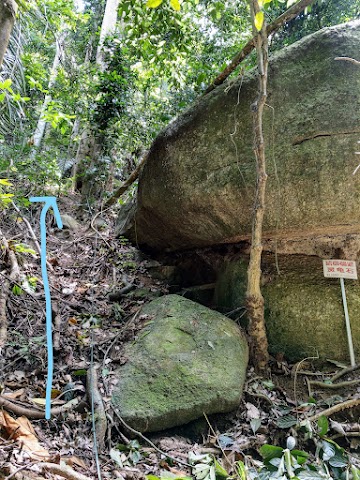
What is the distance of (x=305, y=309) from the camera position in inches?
139

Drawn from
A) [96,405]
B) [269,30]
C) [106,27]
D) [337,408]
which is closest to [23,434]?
[96,405]

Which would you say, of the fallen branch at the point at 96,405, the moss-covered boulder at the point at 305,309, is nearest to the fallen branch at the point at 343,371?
the moss-covered boulder at the point at 305,309

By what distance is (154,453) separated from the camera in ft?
7.90

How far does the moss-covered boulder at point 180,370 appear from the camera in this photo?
262 cm

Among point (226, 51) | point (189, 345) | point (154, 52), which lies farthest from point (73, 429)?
point (226, 51)

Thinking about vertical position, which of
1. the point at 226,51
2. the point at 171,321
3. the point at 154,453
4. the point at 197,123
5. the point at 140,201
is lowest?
the point at 154,453

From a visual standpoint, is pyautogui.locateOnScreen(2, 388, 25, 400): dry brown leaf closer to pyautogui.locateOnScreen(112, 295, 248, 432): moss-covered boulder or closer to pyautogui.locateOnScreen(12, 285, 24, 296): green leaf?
pyautogui.locateOnScreen(112, 295, 248, 432): moss-covered boulder

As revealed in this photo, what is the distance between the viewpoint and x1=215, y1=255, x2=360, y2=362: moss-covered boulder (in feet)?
11.1

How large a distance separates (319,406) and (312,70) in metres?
2.96

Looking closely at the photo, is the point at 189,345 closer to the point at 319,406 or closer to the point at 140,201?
the point at 319,406

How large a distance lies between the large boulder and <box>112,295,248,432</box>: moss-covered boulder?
1.11 meters

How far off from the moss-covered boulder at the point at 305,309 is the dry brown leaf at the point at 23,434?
7.25 ft

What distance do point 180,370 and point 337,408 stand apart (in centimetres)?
121

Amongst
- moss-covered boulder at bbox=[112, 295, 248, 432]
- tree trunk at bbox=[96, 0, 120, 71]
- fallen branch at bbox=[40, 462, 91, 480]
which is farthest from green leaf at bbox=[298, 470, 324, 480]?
tree trunk at bbox=[96, 0, 120, 71]
